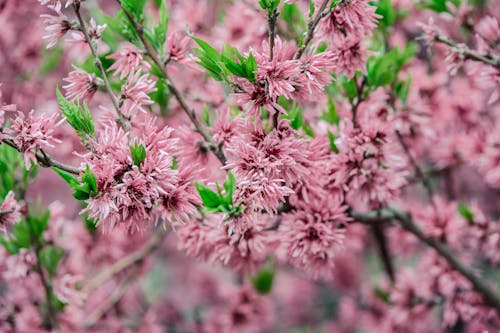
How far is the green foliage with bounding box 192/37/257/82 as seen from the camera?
851mm

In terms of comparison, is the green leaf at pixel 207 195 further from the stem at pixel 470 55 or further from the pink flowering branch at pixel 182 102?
the stem at pixel 470 55

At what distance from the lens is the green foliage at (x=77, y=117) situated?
0.90 metres

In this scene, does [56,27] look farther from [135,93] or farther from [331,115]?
[331,115]

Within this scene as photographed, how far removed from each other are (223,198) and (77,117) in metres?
0.31

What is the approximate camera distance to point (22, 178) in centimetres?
127

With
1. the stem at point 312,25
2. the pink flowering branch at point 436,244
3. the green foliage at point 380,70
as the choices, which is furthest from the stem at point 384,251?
the stem at point 312,25

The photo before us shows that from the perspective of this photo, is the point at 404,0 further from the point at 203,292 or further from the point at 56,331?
the point at 203,292

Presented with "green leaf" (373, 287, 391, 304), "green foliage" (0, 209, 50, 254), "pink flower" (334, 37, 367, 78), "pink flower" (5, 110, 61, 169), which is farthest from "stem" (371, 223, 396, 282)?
"pink flower" (5, 110, 61, 169)

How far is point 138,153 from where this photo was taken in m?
0.85

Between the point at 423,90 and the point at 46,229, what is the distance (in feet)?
4.20

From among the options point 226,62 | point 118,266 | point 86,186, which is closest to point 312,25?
point 226,62

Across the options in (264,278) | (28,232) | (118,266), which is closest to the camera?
(28,232)

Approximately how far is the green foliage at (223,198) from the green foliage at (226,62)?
7.1 inches

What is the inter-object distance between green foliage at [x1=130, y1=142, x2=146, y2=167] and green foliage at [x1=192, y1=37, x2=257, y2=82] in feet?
0.64
